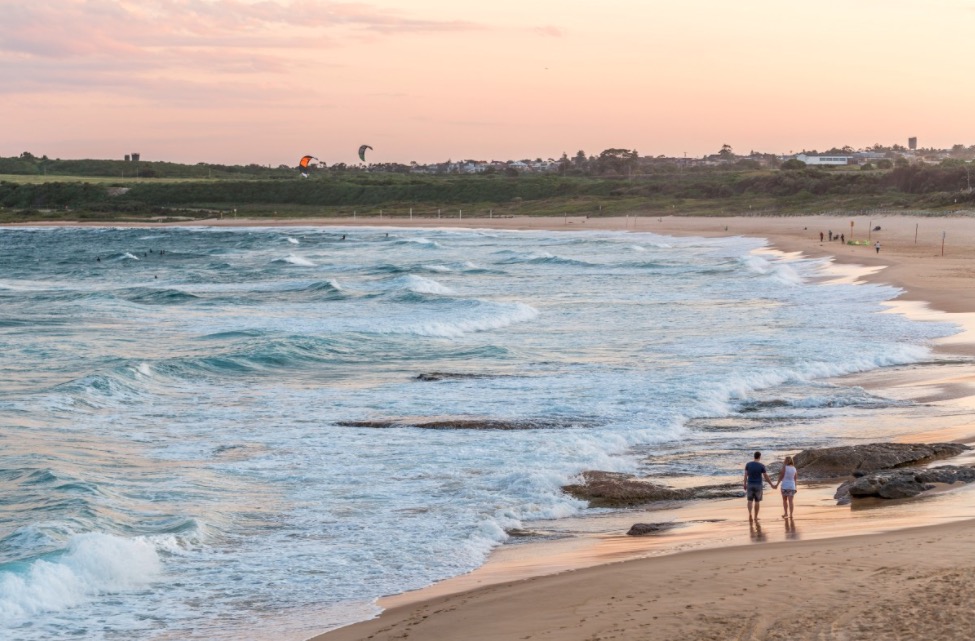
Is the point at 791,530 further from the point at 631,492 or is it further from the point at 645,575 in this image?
the point at 631,492

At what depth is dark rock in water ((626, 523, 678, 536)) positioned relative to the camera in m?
11.4

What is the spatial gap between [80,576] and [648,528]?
5.33 meters

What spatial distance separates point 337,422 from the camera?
57.5 ft

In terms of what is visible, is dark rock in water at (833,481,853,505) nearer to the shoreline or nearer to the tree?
the shoreline

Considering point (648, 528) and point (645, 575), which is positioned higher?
point (645, 575)

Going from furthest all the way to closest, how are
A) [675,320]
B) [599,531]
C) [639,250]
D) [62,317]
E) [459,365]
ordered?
[639,250]
[62,317]
[675,320]
[459,365]
[599,531]

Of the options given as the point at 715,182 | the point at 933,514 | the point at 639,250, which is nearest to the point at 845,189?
the point at 715,182

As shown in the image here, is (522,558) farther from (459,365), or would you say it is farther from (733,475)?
(459,365)

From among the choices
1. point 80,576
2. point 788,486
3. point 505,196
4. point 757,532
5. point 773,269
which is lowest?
point 80,576

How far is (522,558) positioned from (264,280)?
4216cm

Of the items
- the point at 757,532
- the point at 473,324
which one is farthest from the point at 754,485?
the point at 473,324

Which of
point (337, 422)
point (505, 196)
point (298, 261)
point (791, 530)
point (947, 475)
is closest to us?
point (791, 530)

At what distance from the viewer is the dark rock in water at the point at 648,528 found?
11.4m

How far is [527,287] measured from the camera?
149 feet
